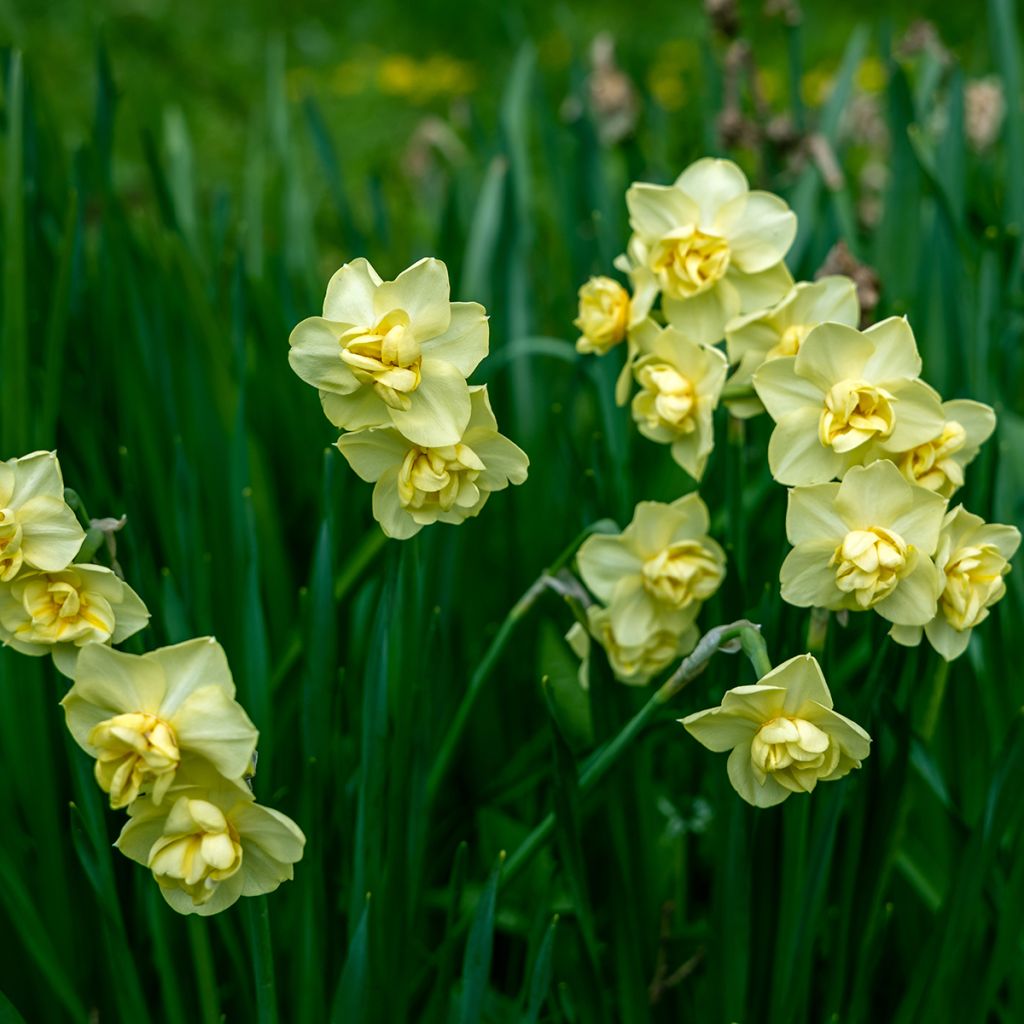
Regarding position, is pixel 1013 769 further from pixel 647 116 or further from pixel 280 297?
pixel 647 116

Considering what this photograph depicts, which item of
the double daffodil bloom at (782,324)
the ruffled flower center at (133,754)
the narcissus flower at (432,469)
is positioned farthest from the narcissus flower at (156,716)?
the double daffodil bloom at (782,324)

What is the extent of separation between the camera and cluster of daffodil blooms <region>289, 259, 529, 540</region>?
2.84 ft

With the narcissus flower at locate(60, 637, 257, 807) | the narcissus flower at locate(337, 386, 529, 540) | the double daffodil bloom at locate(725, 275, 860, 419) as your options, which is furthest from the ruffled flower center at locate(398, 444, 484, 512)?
the double daffodil bloom at locate(725, 275, 860, 419)

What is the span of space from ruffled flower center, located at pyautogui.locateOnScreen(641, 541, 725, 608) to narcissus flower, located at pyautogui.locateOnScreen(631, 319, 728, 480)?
0.07m

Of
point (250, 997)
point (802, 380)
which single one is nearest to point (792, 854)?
point (802, 380)

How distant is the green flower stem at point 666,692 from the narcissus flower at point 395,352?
25 cm

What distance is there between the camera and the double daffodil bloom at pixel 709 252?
112 cm

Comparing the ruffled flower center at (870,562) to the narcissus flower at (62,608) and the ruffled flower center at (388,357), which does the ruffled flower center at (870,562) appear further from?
the narcissus flower at (62,608)

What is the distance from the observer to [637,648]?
3.80 feet

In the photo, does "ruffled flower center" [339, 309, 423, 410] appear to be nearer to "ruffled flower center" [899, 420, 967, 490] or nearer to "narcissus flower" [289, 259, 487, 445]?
"narcissus flower" [289, 259, 487, 445]

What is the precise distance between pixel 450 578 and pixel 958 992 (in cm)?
62

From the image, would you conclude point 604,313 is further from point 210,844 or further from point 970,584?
point 210,844

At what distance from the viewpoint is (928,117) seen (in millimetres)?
2133

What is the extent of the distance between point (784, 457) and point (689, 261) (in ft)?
0.72
